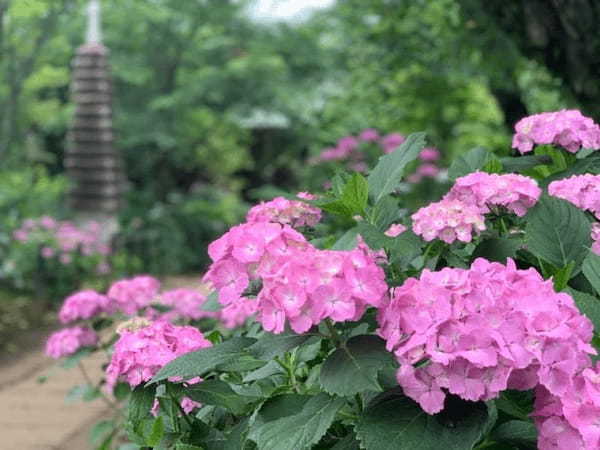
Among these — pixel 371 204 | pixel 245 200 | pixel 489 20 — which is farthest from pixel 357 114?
pixel 371 204

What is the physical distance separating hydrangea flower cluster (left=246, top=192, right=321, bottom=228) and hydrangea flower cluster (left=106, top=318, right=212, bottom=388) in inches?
9.2

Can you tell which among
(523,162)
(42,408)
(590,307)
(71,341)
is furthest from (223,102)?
(590,307)

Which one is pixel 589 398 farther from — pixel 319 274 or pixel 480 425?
pixel 319 274

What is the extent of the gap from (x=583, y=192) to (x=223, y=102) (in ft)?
40.0

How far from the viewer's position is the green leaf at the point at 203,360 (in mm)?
1088

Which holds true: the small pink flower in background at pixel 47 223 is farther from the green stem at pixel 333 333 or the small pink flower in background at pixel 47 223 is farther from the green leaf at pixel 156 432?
the green stem at pixel 333 333

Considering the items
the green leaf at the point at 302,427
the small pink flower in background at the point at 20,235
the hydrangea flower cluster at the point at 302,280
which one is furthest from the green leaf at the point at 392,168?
the small pink flower in background at the point at 20,235

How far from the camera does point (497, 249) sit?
1282mm

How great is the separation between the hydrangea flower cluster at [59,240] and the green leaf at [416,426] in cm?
667

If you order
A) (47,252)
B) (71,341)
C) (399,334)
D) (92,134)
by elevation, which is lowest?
(47,252)

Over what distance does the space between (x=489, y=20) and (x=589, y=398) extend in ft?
7.88

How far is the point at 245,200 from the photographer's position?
Result: 15.6m

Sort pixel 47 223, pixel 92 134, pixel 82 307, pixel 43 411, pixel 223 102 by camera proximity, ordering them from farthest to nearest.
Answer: pixel 223 102 < pixel 92 134 < pixel 47 223 < pixel 43 411 < pixel 82 307

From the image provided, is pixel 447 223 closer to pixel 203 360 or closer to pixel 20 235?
pixel 203 360
